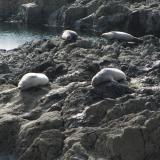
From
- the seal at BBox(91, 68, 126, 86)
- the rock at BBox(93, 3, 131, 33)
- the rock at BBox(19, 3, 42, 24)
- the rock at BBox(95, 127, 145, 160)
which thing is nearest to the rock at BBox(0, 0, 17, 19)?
the rock at BBox(19, 3, 42, 24)

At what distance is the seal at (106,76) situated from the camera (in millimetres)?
19547

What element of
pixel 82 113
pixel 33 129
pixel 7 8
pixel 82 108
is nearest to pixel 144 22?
pixel 82 108

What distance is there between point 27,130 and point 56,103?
7.50 ft

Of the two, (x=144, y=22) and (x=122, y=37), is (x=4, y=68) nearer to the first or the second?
(x=122, y=37)

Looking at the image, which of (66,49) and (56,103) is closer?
(56,103)

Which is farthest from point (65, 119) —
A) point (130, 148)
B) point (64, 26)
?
point (64, 26)

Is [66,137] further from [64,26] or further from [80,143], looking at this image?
[64,26]

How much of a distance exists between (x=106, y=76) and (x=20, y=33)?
134 ft

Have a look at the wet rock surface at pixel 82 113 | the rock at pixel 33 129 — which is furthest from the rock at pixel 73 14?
the rock at pixel 33 129

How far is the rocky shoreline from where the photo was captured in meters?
14.9

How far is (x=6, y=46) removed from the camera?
48031mm

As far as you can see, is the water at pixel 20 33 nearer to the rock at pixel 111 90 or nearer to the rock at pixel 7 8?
the rock at pixel 7 8

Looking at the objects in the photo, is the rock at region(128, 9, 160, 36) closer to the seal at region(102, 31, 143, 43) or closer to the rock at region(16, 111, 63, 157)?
the seal at region(102, 31, 143, 43)

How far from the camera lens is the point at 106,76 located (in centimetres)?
2012
